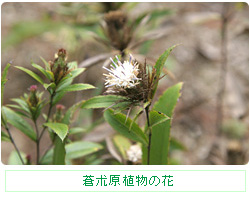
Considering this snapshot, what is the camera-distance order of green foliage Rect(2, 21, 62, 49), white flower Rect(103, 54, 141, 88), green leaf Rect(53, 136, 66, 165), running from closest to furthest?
white flower Rect(103, 54, 141, 88) < green leaf Rect(53, 136, 66, 165) < green foliage Rect(2, 21, 62, 49)

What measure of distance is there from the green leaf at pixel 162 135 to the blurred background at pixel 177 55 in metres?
0.25

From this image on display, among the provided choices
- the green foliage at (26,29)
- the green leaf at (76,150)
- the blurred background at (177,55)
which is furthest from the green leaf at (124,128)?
the green foliage at (26,29)

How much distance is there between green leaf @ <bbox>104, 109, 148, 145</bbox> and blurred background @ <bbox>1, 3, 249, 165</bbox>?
12.9 inches

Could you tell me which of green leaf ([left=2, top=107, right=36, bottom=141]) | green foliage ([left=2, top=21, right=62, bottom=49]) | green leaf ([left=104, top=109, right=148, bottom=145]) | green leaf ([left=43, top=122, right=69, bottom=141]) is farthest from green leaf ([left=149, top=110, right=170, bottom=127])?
green foliage ([left=2, top=21, right=62, bottom=49])

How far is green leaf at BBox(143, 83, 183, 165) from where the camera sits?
76cm

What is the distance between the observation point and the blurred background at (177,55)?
51.4 inches

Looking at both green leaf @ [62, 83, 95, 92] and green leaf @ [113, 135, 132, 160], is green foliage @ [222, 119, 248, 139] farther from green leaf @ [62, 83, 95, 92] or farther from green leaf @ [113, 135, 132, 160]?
green leaf @ [62, 83, 95, 92]

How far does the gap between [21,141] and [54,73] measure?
1.08 m

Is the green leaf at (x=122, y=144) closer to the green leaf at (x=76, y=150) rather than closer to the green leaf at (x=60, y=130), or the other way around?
the green leaf at (x=76, y=150)

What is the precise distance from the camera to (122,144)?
936mm

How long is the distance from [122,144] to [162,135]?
0.21 meters
